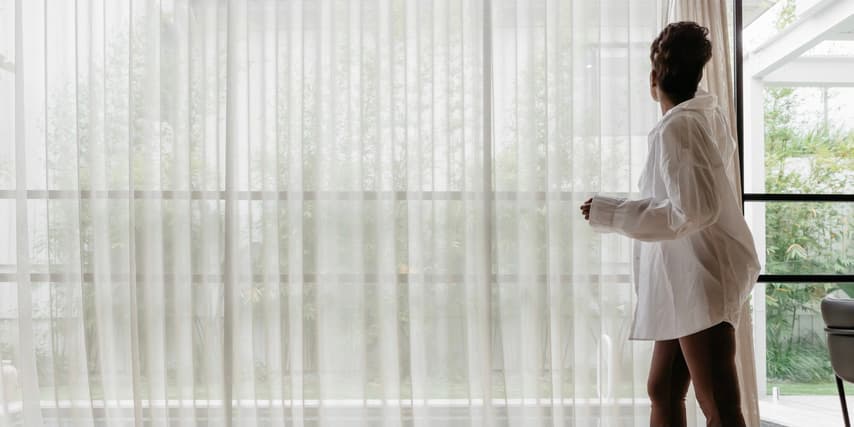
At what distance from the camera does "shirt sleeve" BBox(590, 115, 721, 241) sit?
1.43m

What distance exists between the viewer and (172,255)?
2.42 m

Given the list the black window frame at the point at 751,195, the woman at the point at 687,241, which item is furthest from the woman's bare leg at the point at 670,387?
the black window frame at the point at 751,195

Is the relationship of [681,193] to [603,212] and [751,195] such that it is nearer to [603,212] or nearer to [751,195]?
[603,212]

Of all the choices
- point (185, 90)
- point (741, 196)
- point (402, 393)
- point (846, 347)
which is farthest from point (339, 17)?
Answer: point (846, 347)

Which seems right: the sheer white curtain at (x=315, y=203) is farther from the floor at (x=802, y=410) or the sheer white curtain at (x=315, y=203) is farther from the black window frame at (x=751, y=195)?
the floor at (x=802, y=410)

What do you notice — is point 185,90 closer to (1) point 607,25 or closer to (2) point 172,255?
(2) point 172,255

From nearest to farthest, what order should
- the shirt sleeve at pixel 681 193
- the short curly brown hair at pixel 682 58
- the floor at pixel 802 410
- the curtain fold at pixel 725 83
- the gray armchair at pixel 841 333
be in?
the shirt sleeve at pixel 681 193 → the short curly brown hair at pixel 682 58 → the gray armchair at pixel 841 333 → the curtain fold at pixel 725 83 → the floor at pixel 802 410

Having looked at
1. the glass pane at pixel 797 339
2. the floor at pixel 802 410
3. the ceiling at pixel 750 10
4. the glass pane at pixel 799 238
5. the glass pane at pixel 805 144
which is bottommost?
the floor at pixel 802 410

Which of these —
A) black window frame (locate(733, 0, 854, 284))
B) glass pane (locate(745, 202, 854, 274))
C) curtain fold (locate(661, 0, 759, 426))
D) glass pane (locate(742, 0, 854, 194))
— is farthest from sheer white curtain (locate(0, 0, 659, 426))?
glass pane (locate(745, 202, 854, 274))

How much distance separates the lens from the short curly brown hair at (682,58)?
1.56m

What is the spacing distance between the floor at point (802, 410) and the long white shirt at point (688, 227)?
1347 mm

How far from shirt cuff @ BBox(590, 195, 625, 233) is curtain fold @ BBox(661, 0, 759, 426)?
1009 mm

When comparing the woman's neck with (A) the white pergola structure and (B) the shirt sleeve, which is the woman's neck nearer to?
(B) the shirt sleeve

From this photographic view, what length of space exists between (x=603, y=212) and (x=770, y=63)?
157 cm
